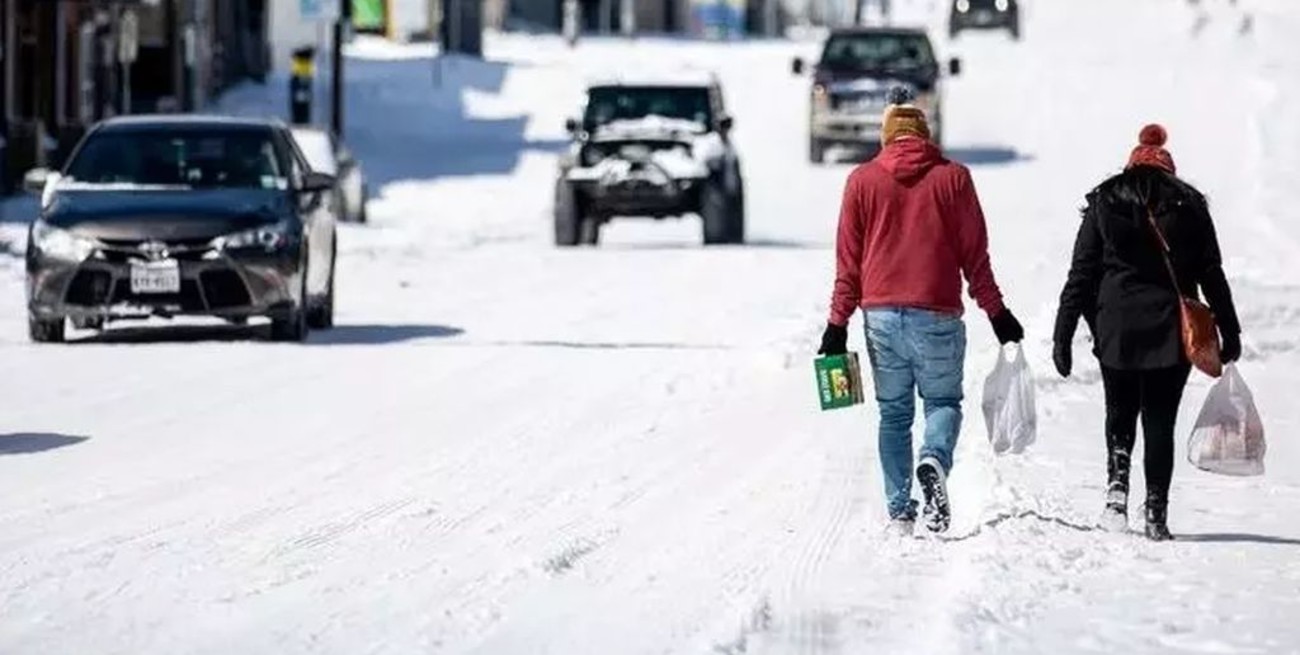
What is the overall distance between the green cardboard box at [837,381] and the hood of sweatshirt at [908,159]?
0.66 m

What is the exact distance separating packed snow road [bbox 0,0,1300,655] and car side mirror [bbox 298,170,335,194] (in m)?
0.98

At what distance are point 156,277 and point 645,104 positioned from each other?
13430 millimetres

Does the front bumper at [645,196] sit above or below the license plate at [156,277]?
below

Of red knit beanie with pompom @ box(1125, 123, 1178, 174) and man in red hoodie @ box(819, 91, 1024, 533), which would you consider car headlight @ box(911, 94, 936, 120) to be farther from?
man in red hoodie @ box(819, 91, 1024, 533)

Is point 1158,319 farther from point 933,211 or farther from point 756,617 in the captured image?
point 756,617

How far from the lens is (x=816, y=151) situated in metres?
50.3

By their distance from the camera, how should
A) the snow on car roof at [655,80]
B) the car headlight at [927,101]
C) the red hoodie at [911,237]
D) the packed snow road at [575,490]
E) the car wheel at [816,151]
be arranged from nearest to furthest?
the packed snow road at [575,490] < the red hoodie at [911,237] < the snow on car roof at [655,80] < the car headlight at [927,101] < the car wheel at [816,151]

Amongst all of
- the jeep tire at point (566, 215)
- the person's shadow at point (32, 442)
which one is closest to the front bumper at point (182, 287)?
the person's shadow at point (32, 442)

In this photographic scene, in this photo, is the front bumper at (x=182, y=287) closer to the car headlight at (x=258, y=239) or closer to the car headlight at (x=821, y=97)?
the car headlight at (x=258, y=239)

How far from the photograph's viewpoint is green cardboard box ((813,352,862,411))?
1176 cm

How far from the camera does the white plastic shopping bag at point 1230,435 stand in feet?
39.6

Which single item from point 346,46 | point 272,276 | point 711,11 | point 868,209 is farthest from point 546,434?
point 711,11

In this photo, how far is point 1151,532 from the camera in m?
11.8

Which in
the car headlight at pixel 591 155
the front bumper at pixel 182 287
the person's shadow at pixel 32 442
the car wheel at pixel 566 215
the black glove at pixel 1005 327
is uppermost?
the black glove at pixel 1005 327
